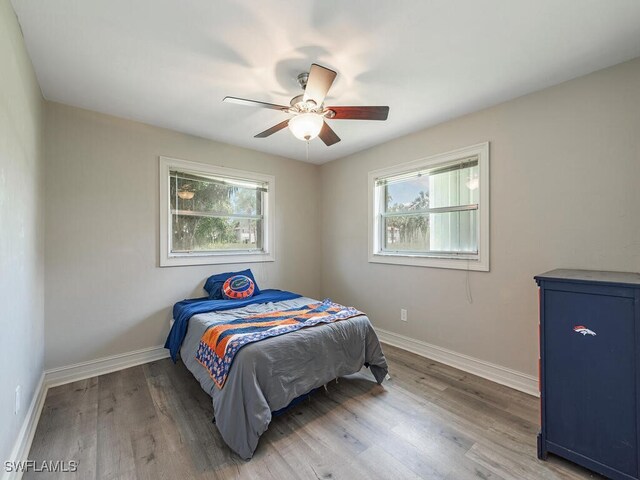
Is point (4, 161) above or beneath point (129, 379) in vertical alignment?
above

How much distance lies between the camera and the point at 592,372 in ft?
5.03

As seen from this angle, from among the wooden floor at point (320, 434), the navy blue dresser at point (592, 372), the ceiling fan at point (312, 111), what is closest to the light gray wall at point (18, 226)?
the wooden floor at point (320, 434)

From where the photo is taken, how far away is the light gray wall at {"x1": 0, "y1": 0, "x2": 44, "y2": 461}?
54.4 inches

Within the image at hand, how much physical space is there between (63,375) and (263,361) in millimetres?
2084

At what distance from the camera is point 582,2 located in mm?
1469

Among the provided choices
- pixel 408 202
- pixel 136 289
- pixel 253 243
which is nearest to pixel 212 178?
pixel 253 243

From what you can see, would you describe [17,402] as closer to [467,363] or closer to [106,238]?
[106,238]

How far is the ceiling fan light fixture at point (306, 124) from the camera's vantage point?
76.2 inches

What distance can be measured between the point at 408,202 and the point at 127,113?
10.2ft

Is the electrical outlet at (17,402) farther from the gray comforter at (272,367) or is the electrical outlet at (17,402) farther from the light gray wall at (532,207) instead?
the light gray wall at (532,207)

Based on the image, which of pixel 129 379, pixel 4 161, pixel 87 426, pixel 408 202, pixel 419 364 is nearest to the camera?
pixel 4 161

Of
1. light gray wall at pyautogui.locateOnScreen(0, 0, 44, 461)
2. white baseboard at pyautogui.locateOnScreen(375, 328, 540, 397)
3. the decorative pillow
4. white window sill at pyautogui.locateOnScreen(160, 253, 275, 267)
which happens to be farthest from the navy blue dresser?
white window sill at pyautogui.locateOnScreen(160, 253, 275, 267)

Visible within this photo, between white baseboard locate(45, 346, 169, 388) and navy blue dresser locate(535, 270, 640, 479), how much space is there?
3356 mm

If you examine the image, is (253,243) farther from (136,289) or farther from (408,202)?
(408,202)
